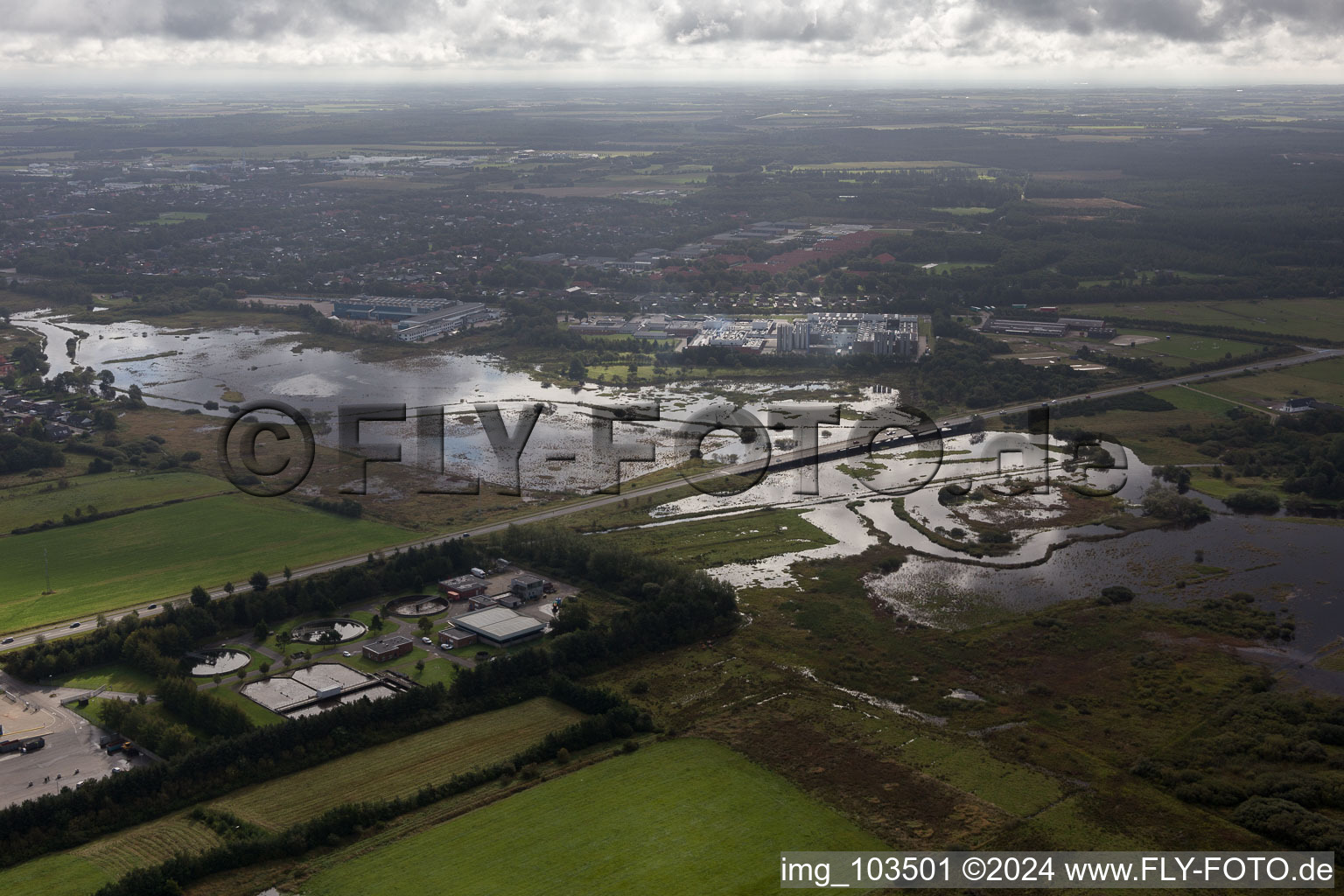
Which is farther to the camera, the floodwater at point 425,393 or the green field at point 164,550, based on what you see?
the floodwater at point 425,393

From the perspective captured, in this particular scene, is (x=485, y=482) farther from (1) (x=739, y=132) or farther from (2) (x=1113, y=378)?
(1) (x=739, y=132)

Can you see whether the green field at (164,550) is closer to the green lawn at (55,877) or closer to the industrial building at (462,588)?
the industrial building at (462,588)

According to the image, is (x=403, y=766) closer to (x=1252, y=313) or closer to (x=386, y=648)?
(x=386, y=648)

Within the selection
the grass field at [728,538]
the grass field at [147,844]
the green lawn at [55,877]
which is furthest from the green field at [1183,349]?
the green lawn at [55,877]

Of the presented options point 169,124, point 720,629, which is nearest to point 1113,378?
point 720,629

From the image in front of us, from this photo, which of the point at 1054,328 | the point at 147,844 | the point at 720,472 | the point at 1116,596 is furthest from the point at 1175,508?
the point at 147,844

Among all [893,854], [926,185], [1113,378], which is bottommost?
[893,854]
